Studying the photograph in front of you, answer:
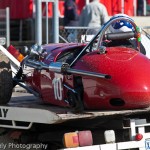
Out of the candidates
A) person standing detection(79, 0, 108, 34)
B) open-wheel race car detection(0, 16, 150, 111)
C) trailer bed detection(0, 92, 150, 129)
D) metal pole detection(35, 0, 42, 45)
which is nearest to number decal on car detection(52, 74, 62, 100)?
open-wheel race car detection(0, 16, 150, 111)

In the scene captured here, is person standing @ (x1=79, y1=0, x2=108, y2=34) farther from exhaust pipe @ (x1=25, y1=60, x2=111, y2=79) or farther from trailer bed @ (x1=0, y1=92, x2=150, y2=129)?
trailer bed @ (x1=0, y1=92, x2=150, y2=129)

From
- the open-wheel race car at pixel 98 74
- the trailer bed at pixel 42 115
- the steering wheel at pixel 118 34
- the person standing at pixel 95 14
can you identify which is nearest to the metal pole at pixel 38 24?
the person standing at pixel 95 14

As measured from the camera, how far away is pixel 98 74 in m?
6.12

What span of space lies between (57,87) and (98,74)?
76 centimetres

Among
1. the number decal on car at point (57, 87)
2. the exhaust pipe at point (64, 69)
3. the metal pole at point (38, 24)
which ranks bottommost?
the number decal on car at point (57, 87)

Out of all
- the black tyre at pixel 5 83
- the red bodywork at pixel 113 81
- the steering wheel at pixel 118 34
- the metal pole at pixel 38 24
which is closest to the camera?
the red bodywork at pixel 113 81

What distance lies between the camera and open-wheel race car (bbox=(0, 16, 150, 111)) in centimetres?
607

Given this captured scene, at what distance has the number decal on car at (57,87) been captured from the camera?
262 inches

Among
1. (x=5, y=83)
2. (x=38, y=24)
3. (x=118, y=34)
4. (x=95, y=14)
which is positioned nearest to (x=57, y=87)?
(x=118, y=34)

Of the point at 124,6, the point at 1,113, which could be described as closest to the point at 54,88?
the point at 1,113

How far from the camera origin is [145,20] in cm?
1600

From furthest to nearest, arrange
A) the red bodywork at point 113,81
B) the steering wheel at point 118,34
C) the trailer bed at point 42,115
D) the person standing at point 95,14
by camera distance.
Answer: the person standing at point 95,14
the steering wheel at point 118,34
the red bodywork at point 113,81
the trailer bed at point 42,115

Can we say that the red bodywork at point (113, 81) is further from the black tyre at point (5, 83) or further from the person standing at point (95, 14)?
the person standing at point (95, 14)

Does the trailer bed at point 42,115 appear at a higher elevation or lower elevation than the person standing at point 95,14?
lower
